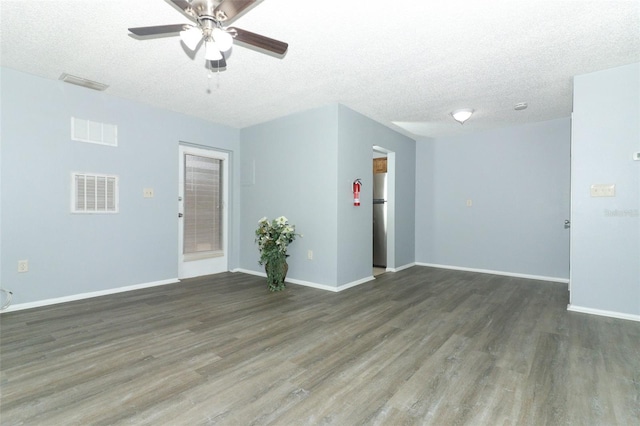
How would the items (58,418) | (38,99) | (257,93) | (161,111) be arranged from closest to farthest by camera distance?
(58,418), (38,99), (257,93), (161,111)

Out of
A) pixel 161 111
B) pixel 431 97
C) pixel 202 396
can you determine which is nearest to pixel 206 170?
pixel 161 111

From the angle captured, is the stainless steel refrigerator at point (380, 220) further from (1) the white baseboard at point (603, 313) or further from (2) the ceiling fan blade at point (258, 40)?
(2) the ceiling fan blade at point (258, 40)

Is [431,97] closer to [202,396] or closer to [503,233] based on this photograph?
[503,233]

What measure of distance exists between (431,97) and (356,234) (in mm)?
2029

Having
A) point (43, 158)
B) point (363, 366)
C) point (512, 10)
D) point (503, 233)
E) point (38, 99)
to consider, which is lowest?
point (363, 366)

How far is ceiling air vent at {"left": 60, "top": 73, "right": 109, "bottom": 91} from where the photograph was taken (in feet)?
10.8

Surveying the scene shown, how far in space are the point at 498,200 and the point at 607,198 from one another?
7.30ft

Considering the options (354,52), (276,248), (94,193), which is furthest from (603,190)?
(94,193)

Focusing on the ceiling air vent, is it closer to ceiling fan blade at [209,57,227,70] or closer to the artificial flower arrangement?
ceiling fan blade at [209,57,227,70]

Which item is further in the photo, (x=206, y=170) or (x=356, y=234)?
(x=206, y=170)

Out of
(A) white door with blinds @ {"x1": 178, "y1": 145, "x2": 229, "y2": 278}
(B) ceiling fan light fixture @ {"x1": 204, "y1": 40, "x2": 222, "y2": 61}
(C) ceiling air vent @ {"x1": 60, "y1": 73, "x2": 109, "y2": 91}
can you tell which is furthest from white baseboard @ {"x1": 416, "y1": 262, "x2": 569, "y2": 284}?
(C) ceiling air vent @ {"x1": 60, "y1": 73, "x2": 109, "y2": 91}

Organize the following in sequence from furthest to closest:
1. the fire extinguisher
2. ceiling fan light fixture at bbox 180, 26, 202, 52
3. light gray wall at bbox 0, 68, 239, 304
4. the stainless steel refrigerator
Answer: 1. the stainless steel refrigerator
2. the fire extinguisher
3. light gray wall at bbox 0, 68, 239, 304
4. ceiling fan light fixture at bbox 180, 26, 202, 52

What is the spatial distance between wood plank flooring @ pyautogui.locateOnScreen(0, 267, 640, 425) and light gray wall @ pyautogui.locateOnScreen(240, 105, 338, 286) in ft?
2.80

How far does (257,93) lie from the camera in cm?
375
